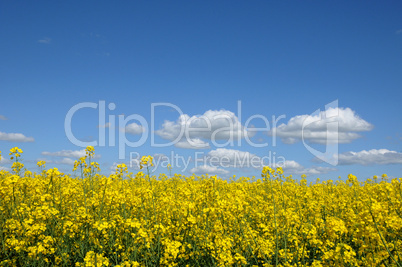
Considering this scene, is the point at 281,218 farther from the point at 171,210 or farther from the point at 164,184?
the point at 164,184

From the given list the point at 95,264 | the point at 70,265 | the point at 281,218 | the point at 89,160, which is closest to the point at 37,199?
the point at 89,160

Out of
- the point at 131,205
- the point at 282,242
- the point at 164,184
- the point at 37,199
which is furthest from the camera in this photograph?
the point at 164,184

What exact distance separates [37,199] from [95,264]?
315 centimetres

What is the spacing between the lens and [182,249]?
4676 millimetres

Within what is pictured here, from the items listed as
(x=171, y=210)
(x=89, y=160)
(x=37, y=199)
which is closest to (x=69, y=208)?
(x=37, y=199)

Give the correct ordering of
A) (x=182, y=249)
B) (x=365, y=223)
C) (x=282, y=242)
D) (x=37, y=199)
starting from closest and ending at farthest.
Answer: (x=365, y=223) < (x=182, y=249) < (x=282, y=242) < (x=37, y=199)

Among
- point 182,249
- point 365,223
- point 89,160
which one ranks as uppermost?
point 89,160

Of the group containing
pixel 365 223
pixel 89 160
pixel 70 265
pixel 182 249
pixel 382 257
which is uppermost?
pixel 89 160

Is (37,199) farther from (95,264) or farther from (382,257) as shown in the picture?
(382,257)

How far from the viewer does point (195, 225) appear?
549 cm

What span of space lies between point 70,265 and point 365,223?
427cm

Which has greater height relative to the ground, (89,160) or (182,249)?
(89,160)

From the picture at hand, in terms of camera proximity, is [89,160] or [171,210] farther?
[171,210]

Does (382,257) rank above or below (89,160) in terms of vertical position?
below
